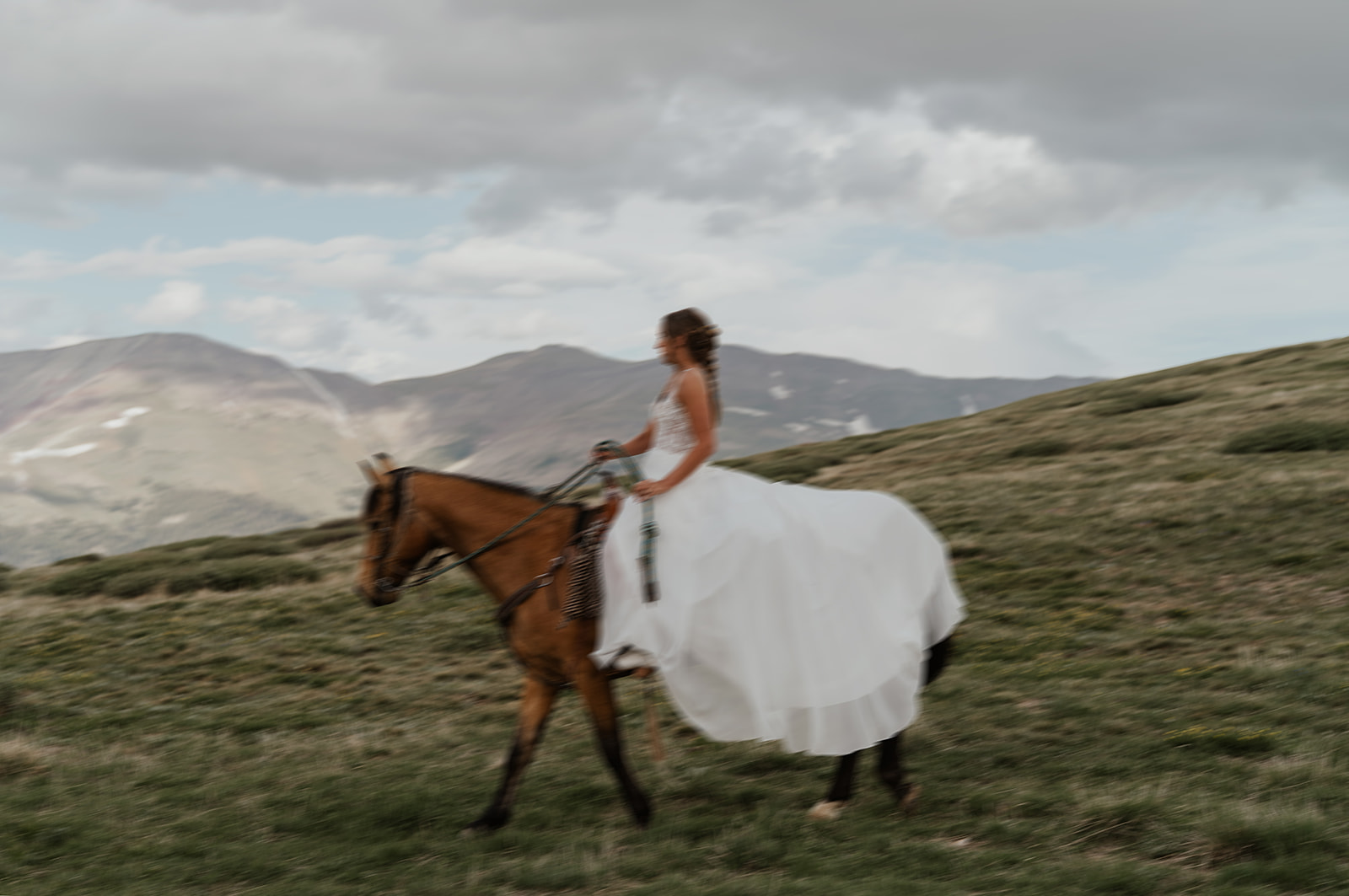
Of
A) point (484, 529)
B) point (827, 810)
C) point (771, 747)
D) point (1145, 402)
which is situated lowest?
point (771, 747)

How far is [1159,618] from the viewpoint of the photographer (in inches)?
511

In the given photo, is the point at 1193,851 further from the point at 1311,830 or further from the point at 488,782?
the point at 488,782

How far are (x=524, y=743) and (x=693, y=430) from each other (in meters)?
2.58

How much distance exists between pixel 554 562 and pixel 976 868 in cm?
347

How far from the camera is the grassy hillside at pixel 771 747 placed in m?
6.51

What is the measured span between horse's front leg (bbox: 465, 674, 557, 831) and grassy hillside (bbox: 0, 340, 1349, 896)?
22cm

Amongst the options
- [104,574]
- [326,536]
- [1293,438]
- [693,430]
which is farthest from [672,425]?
[326,536]

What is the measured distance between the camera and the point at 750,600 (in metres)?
6.80

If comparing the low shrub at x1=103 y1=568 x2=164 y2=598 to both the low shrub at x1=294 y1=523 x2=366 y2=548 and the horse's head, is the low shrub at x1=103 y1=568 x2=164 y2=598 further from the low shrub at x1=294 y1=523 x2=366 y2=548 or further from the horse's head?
the horse's head

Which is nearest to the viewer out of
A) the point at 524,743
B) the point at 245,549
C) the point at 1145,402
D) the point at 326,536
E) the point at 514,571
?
the point at 524,743

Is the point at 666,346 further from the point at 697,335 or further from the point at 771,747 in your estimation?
the point at 771,747

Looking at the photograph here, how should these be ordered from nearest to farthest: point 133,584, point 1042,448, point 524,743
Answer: point 524,743
point 133,584
point 1042,448

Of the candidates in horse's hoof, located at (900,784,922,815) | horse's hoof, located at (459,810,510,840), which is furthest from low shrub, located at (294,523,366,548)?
horse's hoof, located at (900,784,922,815)

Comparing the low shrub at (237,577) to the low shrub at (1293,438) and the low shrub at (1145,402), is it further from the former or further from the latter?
the low shrub at (1145,402)
